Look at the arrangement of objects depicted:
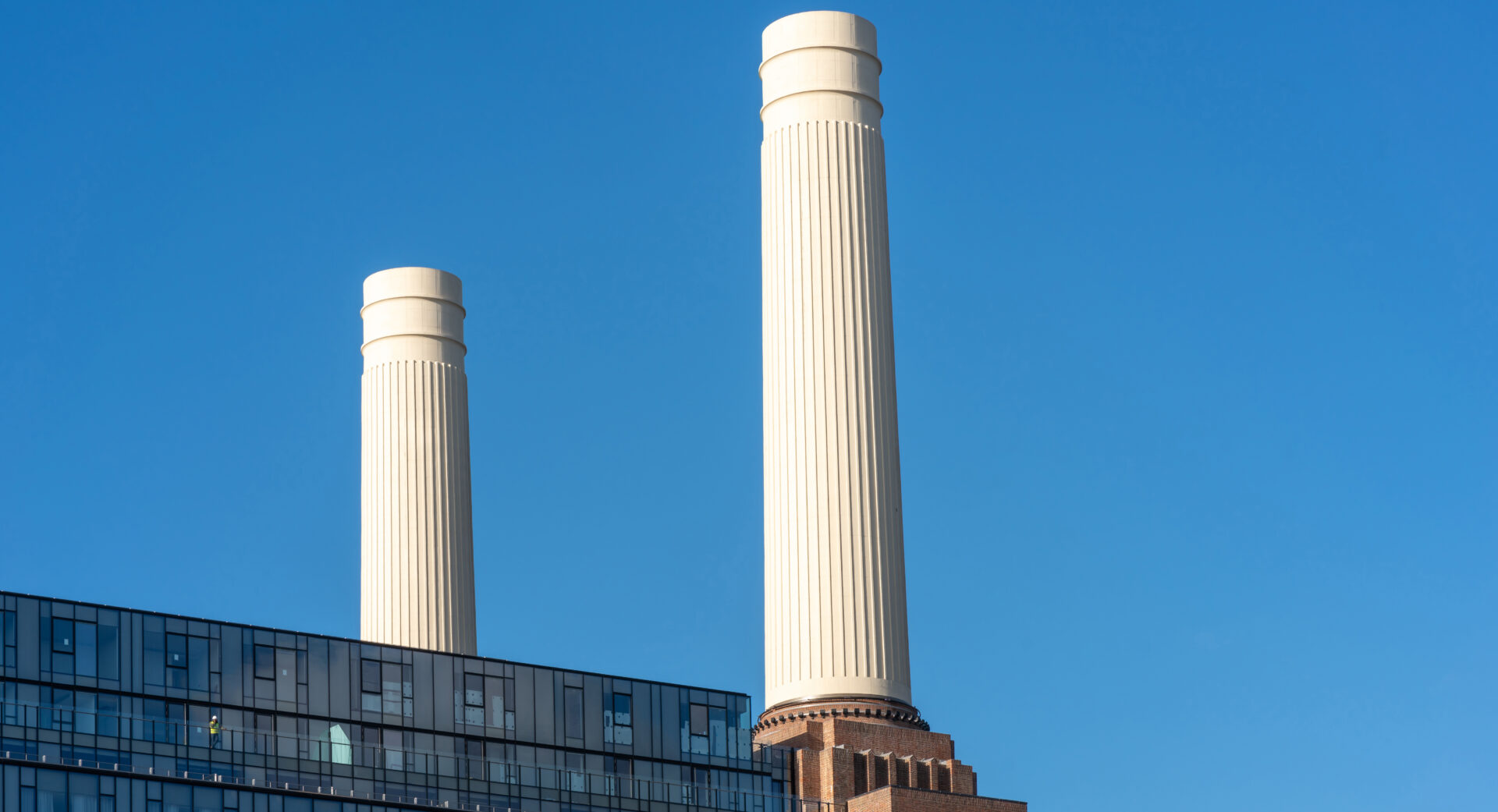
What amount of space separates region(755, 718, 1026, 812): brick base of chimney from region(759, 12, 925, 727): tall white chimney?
2.44ft

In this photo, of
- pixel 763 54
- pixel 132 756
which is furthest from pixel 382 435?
pixel 132 756

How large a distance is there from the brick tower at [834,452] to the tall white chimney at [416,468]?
21.9 m

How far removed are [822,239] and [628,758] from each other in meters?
24.8

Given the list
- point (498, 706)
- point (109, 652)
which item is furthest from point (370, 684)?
point (109, 652)

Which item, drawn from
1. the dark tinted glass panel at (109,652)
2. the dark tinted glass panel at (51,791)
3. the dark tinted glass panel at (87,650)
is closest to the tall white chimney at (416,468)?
the dark tinted glass panel at (109,652)

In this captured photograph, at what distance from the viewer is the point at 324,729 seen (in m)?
92.0

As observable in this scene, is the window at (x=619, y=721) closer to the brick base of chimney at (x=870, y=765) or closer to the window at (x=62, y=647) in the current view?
the brick base of chimney at (x=870, y=765)

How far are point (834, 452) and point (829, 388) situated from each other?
2.93 m

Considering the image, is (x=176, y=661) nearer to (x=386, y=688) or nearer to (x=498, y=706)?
(x=386, y=688)

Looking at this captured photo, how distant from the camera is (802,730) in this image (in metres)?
98.9

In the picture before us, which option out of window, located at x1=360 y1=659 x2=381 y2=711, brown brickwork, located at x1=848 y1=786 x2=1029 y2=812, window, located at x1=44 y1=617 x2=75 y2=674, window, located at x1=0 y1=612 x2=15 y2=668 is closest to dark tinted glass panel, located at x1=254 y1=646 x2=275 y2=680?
window, located at x1=360 y1=659 x2=381 y2=711

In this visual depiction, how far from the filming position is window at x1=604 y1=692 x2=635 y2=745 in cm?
9750

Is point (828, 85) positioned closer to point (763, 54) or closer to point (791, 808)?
point (763, 54)

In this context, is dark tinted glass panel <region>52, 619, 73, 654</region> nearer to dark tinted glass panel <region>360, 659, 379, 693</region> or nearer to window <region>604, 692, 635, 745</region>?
dark tinted glass panel <region>360, 659, 379, 693</region>
